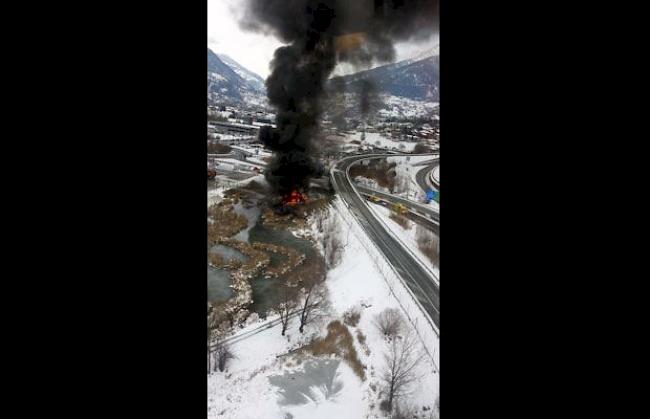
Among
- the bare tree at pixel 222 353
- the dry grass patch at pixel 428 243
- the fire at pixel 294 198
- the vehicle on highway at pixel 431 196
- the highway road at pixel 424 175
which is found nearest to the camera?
the vehicle on highway at pixel 431 196

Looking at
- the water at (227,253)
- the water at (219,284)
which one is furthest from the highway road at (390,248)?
the water at (219,284)

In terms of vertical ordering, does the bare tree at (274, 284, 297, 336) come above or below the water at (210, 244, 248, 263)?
below

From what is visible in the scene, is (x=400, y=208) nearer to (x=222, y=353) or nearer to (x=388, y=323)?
(x=388, y=323)

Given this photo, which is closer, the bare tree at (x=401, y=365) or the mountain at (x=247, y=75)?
the bare tree at (x=401, y=365)

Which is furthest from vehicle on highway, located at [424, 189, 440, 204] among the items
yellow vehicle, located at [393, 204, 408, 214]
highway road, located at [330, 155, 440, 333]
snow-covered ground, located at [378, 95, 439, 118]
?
snow-covered ground, located at [378, 95, 439, 118]

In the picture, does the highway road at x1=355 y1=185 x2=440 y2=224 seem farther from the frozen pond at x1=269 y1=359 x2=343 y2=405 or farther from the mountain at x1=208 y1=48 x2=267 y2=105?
the frozen pond at x1=269 y1=359 x2=343 y2=405

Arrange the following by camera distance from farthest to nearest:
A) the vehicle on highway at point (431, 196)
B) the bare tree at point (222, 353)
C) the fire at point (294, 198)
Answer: the fire at point (294, 198)
the bare tree at point (222, 353)
the vehicle on highway at point (431, 196)

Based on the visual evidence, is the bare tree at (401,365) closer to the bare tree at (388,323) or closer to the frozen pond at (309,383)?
the bare tree at (388,323)

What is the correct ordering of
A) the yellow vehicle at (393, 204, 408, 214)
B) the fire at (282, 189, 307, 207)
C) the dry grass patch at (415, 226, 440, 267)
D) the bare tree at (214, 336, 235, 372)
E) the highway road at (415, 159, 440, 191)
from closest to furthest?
the highway road at (415, 159, 440, 191) → the bare tree at (214, 336, 235, 372) → the dry grass patch at (415, 226, 440, 267) → the fire at (282, 189, 307, 207) → the yellow vehicle at (393, 204, 408, 214)
